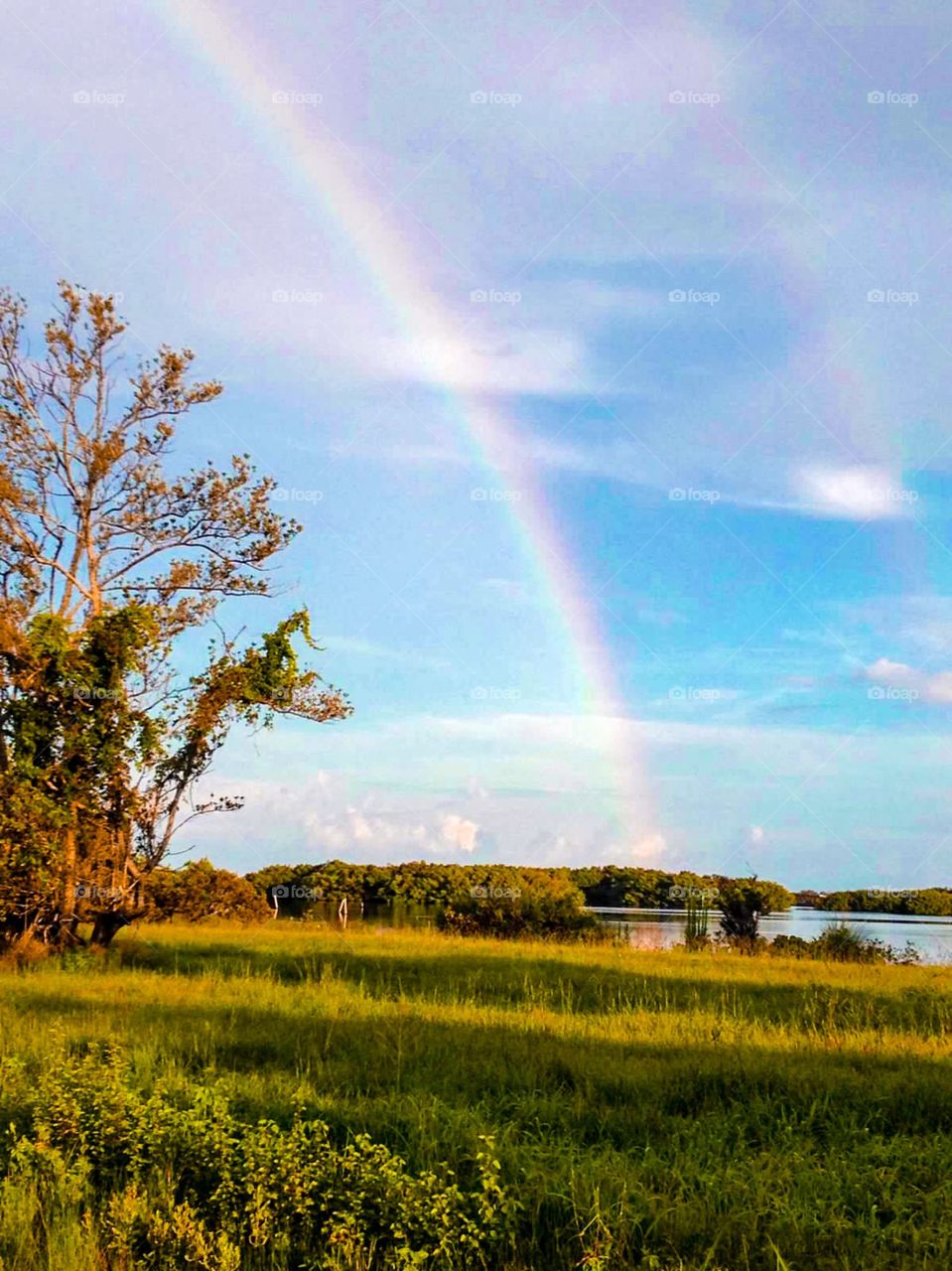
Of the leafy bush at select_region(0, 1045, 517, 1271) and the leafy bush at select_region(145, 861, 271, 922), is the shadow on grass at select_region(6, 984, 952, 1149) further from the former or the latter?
the leafy bush at select_region(145, 861, 271, 922)

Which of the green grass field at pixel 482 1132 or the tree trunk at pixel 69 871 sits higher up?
the tree trunk at pixel 69 871

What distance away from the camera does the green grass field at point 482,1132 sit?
5.62 metres

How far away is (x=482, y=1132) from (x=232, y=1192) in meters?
1.68

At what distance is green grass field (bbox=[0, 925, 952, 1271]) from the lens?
5.62 meters

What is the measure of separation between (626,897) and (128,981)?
152 feet

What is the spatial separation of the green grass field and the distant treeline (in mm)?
6709

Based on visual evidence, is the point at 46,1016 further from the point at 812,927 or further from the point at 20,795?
the point at 812,927

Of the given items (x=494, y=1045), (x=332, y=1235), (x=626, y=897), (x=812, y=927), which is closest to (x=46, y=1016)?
(x=494, y=1045)

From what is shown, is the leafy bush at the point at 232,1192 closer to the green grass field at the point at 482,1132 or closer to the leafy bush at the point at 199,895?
the green grass field at the point at 482,1132

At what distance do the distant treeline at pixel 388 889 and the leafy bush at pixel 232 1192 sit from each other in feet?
43.3

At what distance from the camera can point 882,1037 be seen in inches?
430

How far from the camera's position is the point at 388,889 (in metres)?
49.8

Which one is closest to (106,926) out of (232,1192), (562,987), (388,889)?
(562,987)

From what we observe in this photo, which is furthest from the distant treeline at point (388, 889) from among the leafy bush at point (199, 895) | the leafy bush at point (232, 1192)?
the leafy bush at point (232, 1192)
